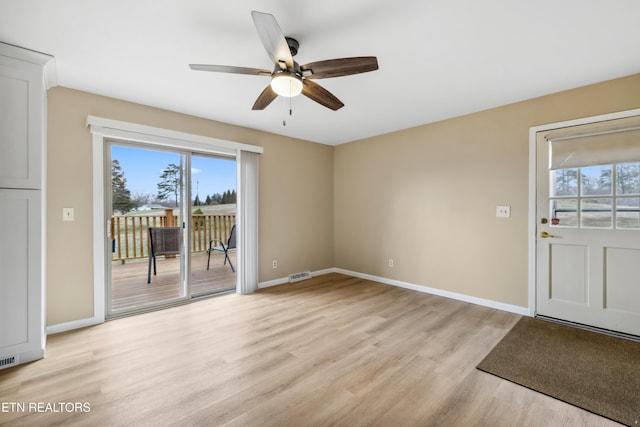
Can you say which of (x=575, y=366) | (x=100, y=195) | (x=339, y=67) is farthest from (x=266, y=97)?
(x=575, y=366)

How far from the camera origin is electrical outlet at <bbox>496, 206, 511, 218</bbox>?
3.28 metres

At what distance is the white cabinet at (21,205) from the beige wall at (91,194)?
0.54 meters

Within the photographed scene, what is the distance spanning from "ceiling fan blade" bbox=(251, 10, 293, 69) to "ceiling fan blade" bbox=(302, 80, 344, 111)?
0.26 metres

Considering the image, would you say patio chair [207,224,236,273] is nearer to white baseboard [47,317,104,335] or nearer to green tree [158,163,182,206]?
green tree [158,163,182,206]

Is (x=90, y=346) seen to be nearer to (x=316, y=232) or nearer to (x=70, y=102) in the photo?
(x=70, y=102)

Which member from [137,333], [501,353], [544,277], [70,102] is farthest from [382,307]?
[70,102]

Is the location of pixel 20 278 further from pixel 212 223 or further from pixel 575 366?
pixel 575 366

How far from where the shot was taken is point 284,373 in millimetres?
2080

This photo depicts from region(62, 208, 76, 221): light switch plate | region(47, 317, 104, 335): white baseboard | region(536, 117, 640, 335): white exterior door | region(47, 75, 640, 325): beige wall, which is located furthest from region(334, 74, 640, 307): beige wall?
region(62, 208, 76, 221): light switch plate

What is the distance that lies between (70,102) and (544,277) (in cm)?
529

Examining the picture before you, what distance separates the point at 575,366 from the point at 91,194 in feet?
15.1

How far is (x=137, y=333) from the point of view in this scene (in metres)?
2.72

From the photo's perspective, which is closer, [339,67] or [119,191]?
[339,67]

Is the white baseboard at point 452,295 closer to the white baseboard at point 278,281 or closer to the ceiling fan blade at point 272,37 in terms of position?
the white baseboard at point 278,281
